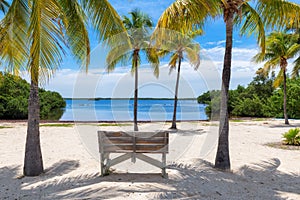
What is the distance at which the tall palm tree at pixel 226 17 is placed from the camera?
5105 mm

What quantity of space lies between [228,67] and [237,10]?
132cm

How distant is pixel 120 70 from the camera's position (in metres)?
12.4

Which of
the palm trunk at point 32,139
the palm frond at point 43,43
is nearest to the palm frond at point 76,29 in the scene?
the palm frond at point 43,43

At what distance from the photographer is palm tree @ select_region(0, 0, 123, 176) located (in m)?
3.95

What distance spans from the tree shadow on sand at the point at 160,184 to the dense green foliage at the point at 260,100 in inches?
532

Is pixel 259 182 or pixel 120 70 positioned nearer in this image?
pixel 259 182

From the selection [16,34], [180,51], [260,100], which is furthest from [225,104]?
[260,100]

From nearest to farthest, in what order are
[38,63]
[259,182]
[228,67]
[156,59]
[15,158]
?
[38,63], [259,182], [228,67], [15,158], [156,59]

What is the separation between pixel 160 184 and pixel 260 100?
32593mm

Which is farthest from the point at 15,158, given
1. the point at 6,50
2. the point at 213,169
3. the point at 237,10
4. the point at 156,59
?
the point at 156,59

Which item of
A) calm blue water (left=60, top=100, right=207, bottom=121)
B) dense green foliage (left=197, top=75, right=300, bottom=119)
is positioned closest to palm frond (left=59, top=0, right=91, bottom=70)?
calm blue water (left=60, top=100, right=207, bottom=121)

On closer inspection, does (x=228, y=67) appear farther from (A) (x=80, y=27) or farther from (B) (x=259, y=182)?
(A) (x=80, y=27)

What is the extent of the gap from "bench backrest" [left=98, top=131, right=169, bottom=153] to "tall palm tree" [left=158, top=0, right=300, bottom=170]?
1.80 meters

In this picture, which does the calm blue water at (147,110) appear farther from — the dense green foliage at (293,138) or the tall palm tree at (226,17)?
the tall palm tree at (226,17)
